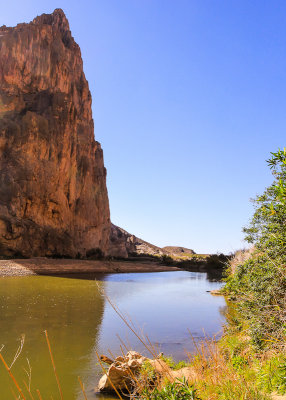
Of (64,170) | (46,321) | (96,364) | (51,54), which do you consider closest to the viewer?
(96,364)

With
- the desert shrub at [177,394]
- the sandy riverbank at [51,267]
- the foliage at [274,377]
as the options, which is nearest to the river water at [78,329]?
the desert shrub at [177,394]

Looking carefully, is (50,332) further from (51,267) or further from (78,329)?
(51,267)

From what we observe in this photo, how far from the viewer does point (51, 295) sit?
19.6 meters

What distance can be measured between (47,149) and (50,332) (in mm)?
44191

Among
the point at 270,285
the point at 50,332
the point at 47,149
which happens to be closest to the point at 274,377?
the point at 270,285

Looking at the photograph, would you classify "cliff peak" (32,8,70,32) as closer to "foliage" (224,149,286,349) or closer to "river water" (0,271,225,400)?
"river water" (0,271,225,400)

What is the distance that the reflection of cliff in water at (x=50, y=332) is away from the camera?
6.93 meters

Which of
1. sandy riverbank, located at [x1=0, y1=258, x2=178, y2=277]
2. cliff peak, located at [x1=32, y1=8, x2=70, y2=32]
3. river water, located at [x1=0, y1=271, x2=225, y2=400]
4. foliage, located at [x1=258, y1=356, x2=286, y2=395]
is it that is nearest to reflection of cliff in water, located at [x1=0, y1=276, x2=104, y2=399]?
river water, located at [x1=0, y1=271, x2=225, y2=400]

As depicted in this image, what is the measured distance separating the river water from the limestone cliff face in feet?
83.8

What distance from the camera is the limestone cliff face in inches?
1772

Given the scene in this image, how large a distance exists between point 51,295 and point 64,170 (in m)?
37.4

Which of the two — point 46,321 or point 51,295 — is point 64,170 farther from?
point 46,321

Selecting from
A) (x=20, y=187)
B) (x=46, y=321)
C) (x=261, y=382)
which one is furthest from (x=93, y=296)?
(x=20, y=187)

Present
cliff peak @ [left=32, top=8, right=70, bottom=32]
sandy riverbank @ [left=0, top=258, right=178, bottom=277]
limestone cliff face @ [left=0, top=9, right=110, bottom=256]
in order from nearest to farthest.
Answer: sandy riverbank @ [left=0, top=258, right=178, bottom=277], limestone cliff face @ [left=0, top=9, right=110, bottom=256], cliff peak @ [left=32, top=8, right=70, bottom=32]
